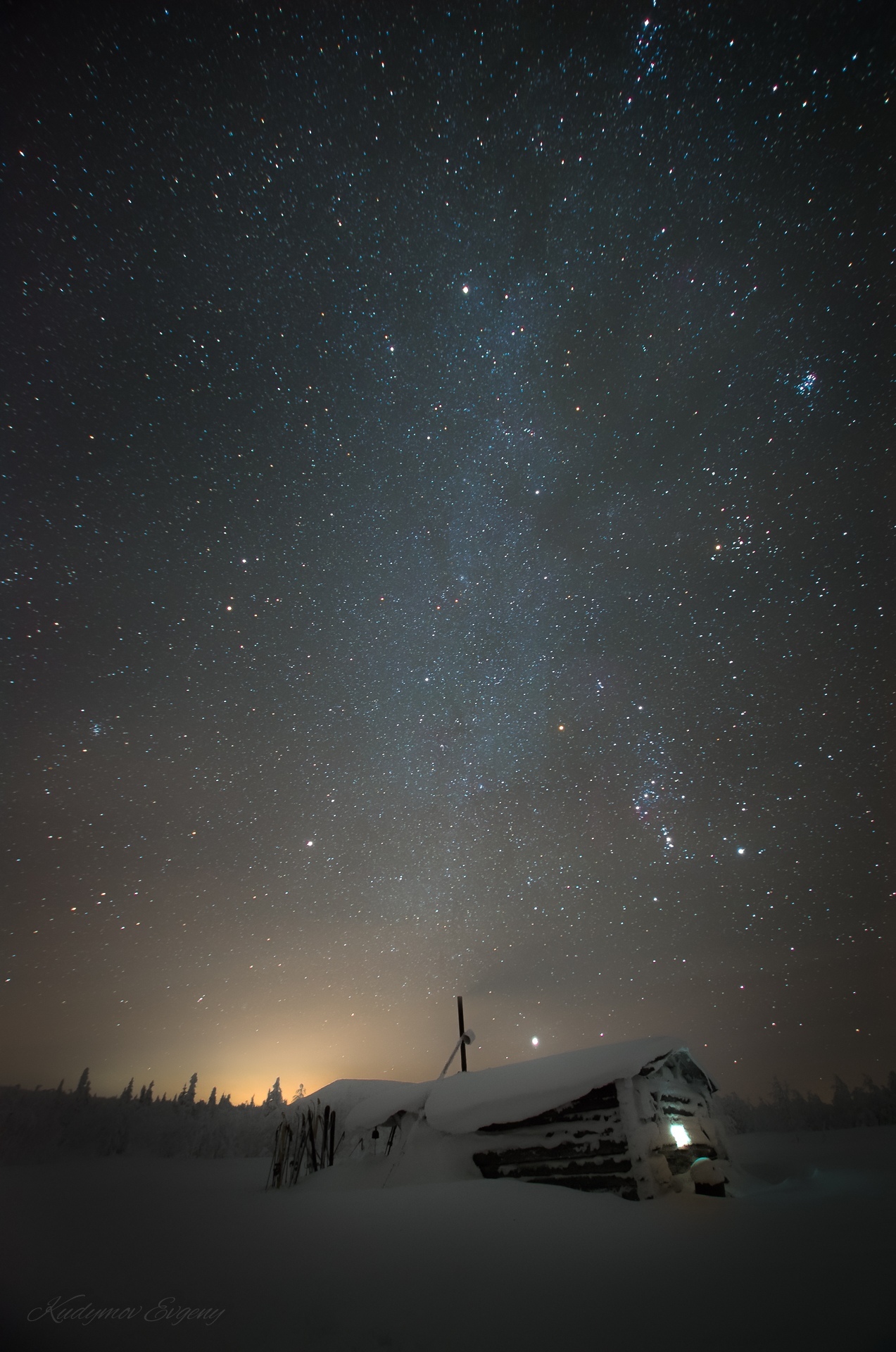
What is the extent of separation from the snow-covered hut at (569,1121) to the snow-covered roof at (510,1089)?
2 cm

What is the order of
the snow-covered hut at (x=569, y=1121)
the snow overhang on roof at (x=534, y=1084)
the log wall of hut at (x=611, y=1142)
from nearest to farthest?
the log wall of hut at (x=611, y=1142) < the snow-covered hut at (x=569, y=1121) < the snow overhang on roof at (x=534, y=1084)

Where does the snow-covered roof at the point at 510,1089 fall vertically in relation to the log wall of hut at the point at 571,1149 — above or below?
above

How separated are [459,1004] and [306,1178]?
19.7 feet

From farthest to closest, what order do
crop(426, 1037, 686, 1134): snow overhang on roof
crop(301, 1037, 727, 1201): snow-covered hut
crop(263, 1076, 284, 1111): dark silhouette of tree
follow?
crop(263, 1076, 284, 1111): dark silhouette of tree, crop(426, 1037, 686, 1134): snow overhang on roof, crop(301, 1037, 727, 1201): snow-covered hut

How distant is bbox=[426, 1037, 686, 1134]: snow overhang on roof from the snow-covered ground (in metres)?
0.99

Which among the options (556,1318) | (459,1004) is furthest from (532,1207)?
(459,1004)

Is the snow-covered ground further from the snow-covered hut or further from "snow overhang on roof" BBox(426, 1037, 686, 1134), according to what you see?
"snow overhang on roof" BBox(426, 1037, 686, 1134)

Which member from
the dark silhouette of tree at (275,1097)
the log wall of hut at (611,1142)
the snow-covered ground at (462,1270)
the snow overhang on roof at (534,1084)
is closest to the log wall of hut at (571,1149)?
the log wall of hut at (611,1142)

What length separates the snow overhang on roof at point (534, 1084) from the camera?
9.37m

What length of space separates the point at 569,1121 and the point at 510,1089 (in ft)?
4.58

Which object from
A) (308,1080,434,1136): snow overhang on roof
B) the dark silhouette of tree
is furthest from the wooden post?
the dark silhouette of tree

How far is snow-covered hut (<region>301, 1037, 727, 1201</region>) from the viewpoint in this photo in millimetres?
8852

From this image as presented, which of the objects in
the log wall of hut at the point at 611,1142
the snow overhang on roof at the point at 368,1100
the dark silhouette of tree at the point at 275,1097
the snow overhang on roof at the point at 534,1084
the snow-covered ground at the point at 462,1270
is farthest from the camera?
the dark silhouette of tree at the point at 275,1097

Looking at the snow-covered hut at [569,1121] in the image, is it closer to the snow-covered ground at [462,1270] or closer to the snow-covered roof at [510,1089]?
the snow-covered roof at [510,1089]
